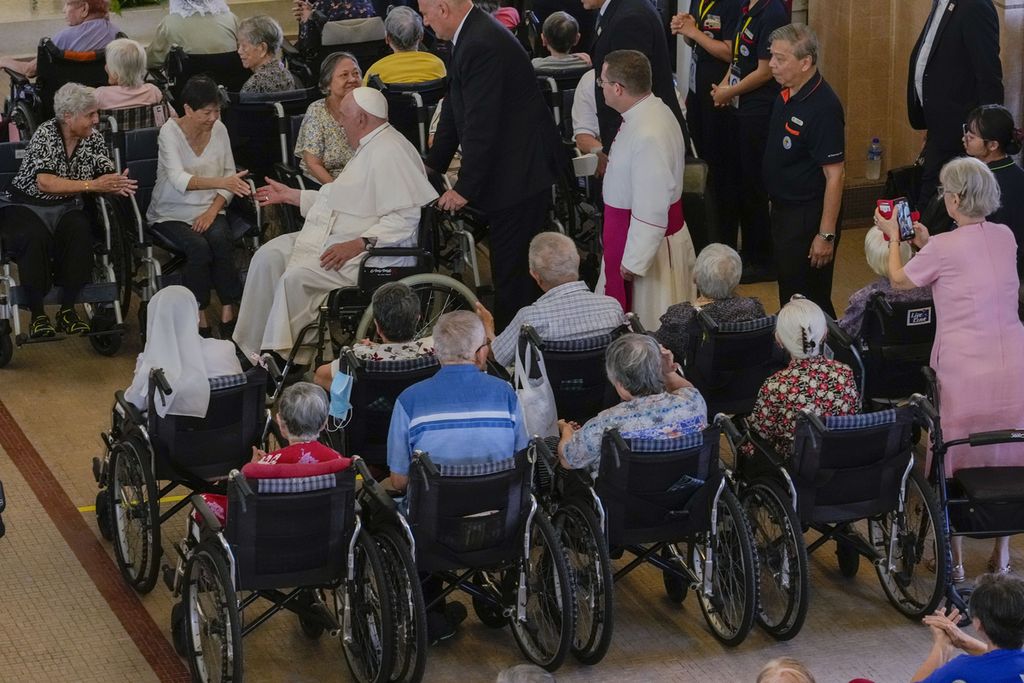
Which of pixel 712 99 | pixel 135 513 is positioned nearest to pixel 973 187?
pixel 135 513

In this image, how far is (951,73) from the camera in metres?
7.17

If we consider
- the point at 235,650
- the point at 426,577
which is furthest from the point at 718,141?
the point at 235,650

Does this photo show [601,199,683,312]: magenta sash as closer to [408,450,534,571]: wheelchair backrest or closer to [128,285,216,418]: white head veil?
[128,285,216,418]: white head veil

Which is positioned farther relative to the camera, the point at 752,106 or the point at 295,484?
the point at 752,106

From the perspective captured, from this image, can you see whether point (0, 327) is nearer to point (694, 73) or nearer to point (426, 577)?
point (426, 577)

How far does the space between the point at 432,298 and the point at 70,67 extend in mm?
3038

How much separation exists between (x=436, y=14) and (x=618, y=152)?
0.99 meters

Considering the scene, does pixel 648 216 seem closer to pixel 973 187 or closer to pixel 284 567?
pixel 973 187

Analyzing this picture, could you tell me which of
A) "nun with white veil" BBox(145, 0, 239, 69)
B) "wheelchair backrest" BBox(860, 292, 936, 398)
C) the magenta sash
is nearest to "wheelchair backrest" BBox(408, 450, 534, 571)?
"wheelchair backrest" BBox(860, 292, 936, 398)

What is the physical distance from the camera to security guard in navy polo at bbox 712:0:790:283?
7.82 metres

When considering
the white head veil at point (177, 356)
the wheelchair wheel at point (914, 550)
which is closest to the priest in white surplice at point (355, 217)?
the white head veil at point (177, 356)

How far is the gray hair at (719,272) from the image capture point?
5.82 metres

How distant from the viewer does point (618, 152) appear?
262 inches

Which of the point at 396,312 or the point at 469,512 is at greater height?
the point at 396,312
